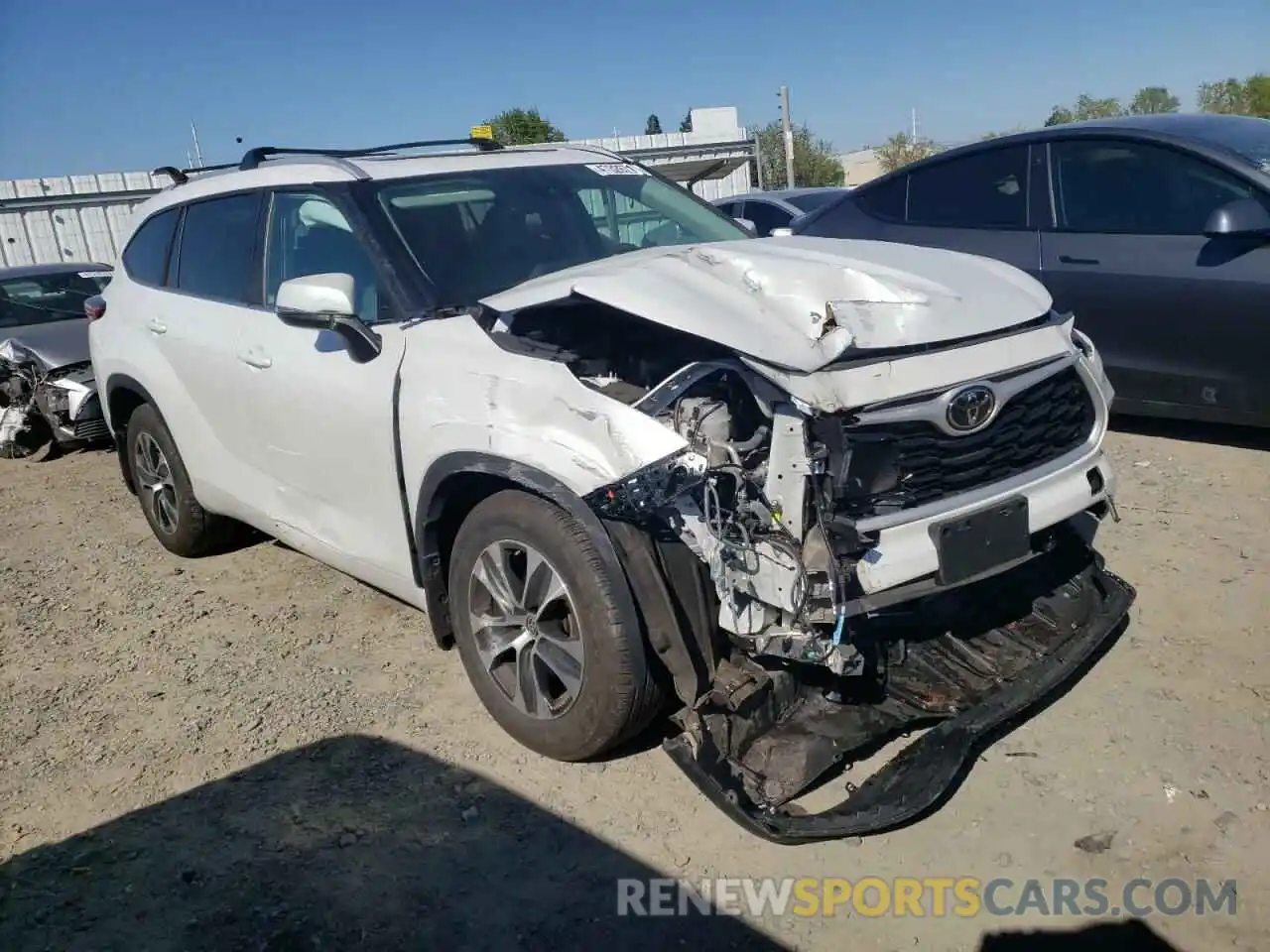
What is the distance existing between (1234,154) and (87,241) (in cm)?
2028

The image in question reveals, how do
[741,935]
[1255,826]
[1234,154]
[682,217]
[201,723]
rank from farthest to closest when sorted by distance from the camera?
[1234,154]
[682,217]
[201,723]
[1255,826]
[741,935]

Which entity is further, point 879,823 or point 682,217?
point 682,217

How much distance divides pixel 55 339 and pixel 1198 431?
27.7 ft

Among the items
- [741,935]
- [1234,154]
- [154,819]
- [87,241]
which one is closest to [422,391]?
[154,819]

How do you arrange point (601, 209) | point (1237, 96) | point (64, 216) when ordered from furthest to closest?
point (1237, 96), point (64, 216), point (601, 209)

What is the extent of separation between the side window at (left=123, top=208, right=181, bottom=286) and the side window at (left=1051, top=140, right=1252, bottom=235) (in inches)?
185

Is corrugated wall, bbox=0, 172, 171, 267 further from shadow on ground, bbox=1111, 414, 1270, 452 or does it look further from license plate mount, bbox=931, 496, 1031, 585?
license plate mount, bbox=931, 496, 1031, 585

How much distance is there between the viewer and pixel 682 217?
14.0ft

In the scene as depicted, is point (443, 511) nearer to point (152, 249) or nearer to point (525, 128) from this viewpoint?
point (152, 249)

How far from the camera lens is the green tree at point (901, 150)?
149 ft

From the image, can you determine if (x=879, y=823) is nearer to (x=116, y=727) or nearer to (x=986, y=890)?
(x=986, y=890)

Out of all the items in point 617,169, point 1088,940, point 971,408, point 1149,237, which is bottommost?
point 1088,940

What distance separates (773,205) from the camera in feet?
37.1
